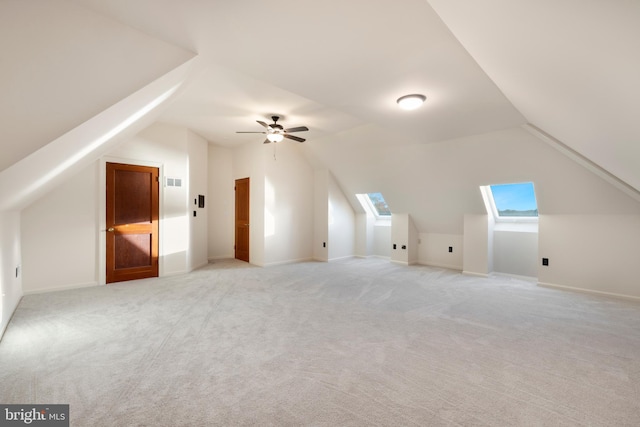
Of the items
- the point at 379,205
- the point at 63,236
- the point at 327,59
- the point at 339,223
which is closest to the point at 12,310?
the point at 63,236

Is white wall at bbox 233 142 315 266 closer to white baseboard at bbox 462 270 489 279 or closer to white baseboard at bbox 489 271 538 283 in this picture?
white baseboard at bbox 462 270 489 279

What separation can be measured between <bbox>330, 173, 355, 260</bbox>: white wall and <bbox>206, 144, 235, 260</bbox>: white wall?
2351 millimetres

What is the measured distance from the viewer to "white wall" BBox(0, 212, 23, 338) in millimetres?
2896

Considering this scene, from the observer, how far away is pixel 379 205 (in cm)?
783

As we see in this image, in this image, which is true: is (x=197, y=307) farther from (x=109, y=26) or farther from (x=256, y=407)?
(x=109, y=26)

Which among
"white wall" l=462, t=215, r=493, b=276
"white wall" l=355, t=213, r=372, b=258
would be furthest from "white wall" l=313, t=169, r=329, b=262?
"white wall" l=462, t=215, r=493, b=276

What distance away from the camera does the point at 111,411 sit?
1720 mm

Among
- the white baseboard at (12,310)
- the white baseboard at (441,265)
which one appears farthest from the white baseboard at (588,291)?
the white baseboard at (12,310)

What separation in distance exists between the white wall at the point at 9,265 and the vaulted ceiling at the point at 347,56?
1.92 meters

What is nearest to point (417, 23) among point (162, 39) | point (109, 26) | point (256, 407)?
point (162, 39)

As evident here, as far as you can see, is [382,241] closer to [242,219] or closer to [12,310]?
[242,219]

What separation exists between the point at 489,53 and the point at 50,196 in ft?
19.0

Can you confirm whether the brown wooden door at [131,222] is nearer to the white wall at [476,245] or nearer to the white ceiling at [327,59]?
the white ceiling at [327,59]

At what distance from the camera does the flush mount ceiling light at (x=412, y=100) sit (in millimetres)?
3151
